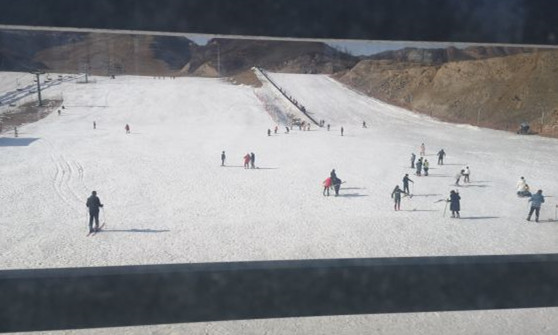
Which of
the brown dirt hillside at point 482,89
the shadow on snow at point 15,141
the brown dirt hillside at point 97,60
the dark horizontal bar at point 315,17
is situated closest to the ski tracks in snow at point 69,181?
the shadow on snow at point 15,141

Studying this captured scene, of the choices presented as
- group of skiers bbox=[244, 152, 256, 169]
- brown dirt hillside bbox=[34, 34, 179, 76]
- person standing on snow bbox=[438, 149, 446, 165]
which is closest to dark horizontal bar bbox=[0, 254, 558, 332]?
group of skiers bbox=[244, 152, 256, 169]

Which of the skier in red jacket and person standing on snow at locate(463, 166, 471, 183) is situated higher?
the skier in red jacket

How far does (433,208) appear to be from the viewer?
31.5ft

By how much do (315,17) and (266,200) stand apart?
29.9ft

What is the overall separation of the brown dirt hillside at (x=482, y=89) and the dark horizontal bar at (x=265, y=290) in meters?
25.4

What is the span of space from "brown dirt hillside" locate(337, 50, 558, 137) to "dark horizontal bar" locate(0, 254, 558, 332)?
2535cm

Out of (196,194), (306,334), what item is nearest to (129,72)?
(196,194)

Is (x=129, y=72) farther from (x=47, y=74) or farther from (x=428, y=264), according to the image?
(x=428, y=264)

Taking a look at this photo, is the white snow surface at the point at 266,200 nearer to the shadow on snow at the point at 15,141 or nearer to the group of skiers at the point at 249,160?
the shadow on snow at the point at 15,141

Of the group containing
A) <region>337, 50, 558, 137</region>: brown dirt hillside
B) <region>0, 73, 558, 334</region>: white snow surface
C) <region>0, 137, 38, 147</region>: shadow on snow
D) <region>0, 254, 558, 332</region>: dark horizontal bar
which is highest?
<region>337, 50, 558, 137</region>: brown dirt hillside

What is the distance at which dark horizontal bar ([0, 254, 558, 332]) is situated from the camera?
3.77ft

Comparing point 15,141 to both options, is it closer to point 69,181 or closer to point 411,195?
point 69,181

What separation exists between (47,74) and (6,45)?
5.52 m

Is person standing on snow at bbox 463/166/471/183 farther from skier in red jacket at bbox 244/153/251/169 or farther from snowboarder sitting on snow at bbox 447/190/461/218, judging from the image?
skier in red jacket at bbox 244/153/251/169
